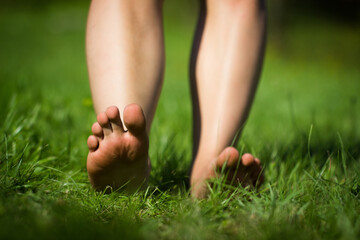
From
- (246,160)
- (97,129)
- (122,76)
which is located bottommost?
(246,160)

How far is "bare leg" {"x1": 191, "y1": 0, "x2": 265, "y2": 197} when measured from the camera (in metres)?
0.97

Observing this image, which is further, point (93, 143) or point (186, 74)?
point (186, 74)

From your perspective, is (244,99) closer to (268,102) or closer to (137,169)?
(137,169)

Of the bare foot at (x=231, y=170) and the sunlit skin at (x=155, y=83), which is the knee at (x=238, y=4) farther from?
the bare foot at (x=231, y=170)

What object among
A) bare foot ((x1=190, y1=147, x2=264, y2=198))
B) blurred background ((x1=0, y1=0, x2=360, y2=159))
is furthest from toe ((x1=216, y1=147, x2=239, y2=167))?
blurred background ((x1=0, y1=0, x2=360, y2=159))

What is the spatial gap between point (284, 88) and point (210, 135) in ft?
10.3

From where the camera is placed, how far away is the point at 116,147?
0.77 meters

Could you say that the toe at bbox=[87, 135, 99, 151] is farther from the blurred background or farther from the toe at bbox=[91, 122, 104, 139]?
the blurred background

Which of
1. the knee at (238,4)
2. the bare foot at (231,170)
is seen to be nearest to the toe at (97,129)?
the bare foot at (231,170)

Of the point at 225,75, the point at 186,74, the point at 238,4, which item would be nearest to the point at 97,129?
the point at 225,75

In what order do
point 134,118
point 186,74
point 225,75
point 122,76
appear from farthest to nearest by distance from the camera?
point 186,74 < point 225,75 < point 122,76 < point 134,118

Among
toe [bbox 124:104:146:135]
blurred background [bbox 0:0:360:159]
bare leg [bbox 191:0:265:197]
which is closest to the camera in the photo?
toe [bbox 124:104:146:135]

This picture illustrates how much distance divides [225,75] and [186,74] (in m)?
4.53

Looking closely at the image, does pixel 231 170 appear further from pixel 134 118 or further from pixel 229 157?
pixel 134 118
